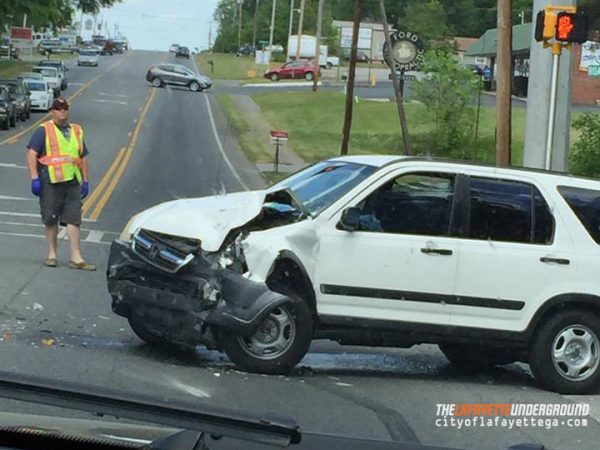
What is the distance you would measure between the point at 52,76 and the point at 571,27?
5032 centimetres

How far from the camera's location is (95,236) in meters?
17.4

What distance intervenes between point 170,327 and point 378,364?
2.05 metres

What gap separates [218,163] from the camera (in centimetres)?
3634

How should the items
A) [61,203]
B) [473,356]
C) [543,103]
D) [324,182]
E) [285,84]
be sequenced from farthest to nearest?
1. [285,84]
2. [543,103]
3. [61,203]
4. [473,356]
5. [324,182]

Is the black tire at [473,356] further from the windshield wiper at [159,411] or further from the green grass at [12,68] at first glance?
the green grass at [12,68]

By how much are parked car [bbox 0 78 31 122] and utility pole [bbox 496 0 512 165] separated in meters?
28.3

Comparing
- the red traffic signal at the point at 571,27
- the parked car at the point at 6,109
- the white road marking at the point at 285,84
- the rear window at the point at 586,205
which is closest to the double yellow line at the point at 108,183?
the parked car at the point at 6,109

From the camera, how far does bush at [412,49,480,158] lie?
38500 millimetres

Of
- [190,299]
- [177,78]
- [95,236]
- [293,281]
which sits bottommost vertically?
[95,236]

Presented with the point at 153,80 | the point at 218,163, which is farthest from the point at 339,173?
the point at 153,80

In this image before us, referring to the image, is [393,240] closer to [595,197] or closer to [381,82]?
[595,197]

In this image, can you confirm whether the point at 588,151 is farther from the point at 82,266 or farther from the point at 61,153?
the point at 61,153

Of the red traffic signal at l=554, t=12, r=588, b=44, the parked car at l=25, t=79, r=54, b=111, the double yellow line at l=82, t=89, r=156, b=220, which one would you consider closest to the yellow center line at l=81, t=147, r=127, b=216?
the double yellow line at l=82, t=89, r=156, b=220

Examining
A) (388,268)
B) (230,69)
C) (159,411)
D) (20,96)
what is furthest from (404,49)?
(230,69)
